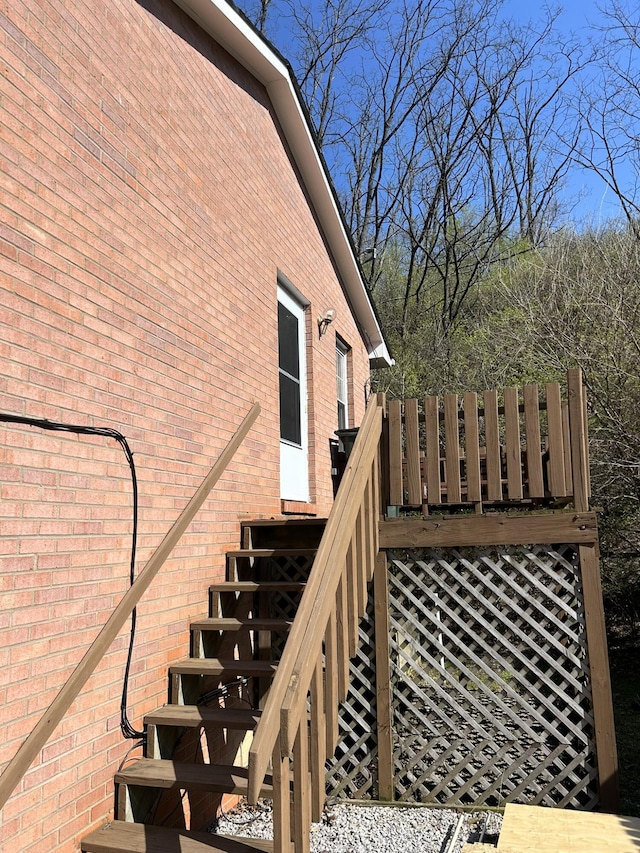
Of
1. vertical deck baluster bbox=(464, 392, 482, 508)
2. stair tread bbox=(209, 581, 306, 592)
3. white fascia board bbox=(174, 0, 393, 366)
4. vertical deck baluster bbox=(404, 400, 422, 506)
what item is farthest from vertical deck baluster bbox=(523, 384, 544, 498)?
white fascia board bbox=(174, 0, 393, 366)

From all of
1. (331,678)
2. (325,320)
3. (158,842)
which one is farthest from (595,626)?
(325,320)

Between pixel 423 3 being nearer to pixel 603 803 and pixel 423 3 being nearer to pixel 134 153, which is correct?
pixel 134 153

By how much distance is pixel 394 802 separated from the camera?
469cm

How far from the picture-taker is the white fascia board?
5.39 m

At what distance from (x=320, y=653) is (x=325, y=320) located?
561cm

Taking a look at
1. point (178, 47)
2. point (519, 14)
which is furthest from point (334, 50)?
point (178, 47)

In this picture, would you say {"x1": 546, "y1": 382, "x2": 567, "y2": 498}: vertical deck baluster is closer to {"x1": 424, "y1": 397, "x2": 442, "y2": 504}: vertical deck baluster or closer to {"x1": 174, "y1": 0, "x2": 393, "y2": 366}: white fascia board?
{"x1": 424, "y1": 397, "x2": 442, "y2": 504}: vertical deck baluster

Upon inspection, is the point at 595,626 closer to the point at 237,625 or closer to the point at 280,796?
the point at 237,625

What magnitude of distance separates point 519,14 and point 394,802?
71.1 feet

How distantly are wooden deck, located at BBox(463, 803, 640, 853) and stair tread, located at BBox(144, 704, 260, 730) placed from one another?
1341 millimetres

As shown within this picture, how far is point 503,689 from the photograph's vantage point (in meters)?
4.55

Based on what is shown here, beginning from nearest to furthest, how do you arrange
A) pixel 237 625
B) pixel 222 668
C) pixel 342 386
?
pixel 222 668 → pixel 237 625 → pixel 342 386

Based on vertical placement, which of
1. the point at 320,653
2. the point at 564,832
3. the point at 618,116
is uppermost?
the point at 618,116

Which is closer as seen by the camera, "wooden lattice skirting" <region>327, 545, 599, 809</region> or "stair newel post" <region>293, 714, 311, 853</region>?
"stair newel post" <region>293, 714, 311, 853</region>
